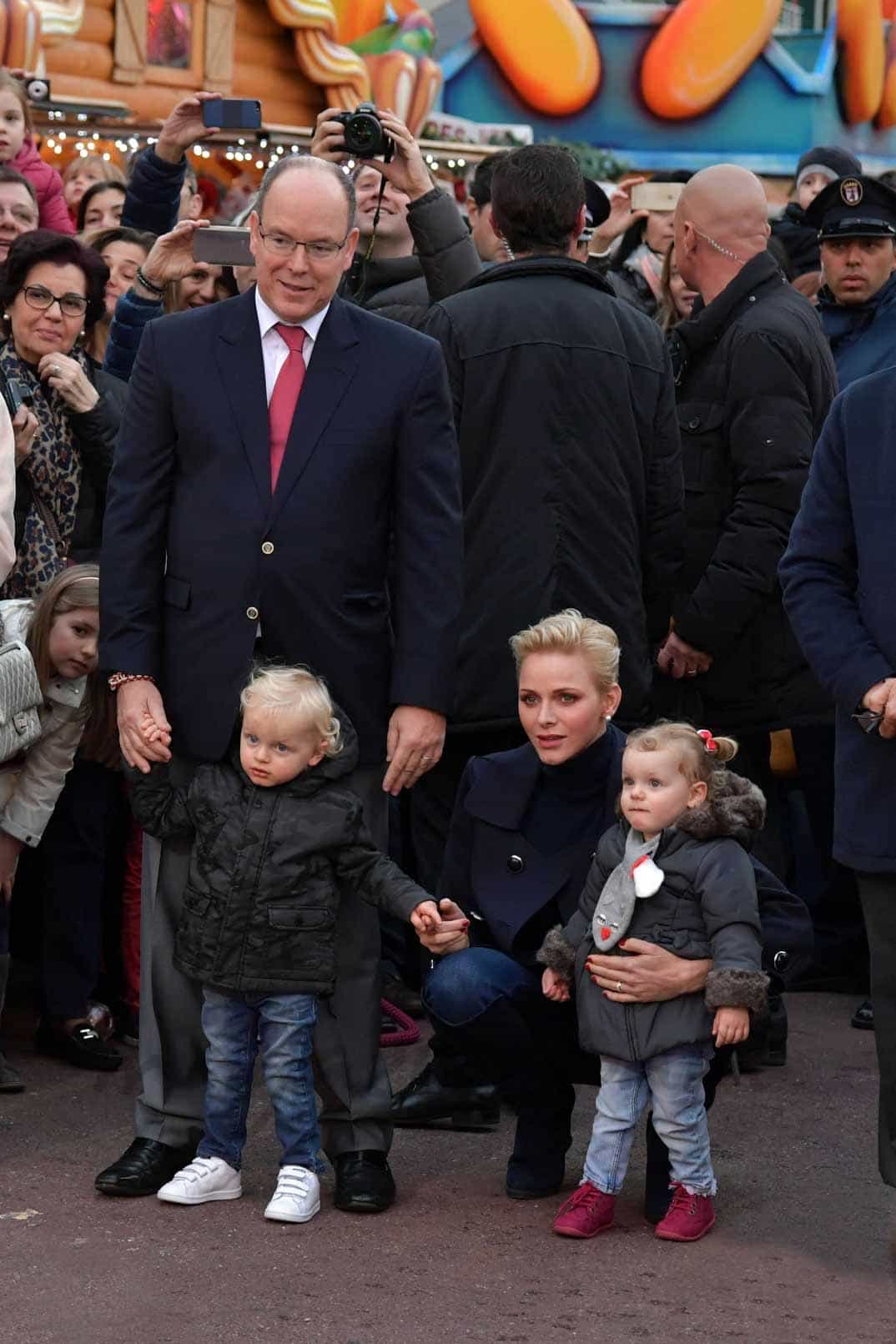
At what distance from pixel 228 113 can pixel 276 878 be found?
8.47 ft

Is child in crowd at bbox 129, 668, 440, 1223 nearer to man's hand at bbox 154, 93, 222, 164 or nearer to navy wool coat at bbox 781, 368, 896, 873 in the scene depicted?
navy wool coat at bbox 781, 368, 896, 873

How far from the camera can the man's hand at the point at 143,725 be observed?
14.9 feet

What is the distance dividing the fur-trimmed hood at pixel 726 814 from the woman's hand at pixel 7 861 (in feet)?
5.88

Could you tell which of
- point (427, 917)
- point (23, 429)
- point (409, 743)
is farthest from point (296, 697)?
point (23, 429)

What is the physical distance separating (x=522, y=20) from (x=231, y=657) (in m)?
20.7

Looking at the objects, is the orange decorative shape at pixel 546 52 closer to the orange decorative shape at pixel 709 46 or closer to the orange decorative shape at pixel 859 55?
the orange decorative shape at pixel 709 46

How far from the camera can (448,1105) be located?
17.1 feet

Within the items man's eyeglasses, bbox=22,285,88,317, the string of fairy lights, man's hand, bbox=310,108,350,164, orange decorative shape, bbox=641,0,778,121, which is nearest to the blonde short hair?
man's hand, bbox=310,108,350,164

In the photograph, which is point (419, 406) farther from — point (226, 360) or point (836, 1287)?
point (836, 1287)

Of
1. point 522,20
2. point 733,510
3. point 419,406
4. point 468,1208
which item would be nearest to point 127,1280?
point 468,1208

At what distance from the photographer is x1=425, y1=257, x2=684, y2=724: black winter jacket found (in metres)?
5.30

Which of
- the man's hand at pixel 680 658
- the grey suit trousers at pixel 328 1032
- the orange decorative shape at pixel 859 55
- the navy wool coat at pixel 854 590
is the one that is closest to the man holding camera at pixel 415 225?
the man's hand at pixel 680 658

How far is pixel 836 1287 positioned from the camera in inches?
164

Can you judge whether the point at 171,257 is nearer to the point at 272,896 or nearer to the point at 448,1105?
the point at 272,896
